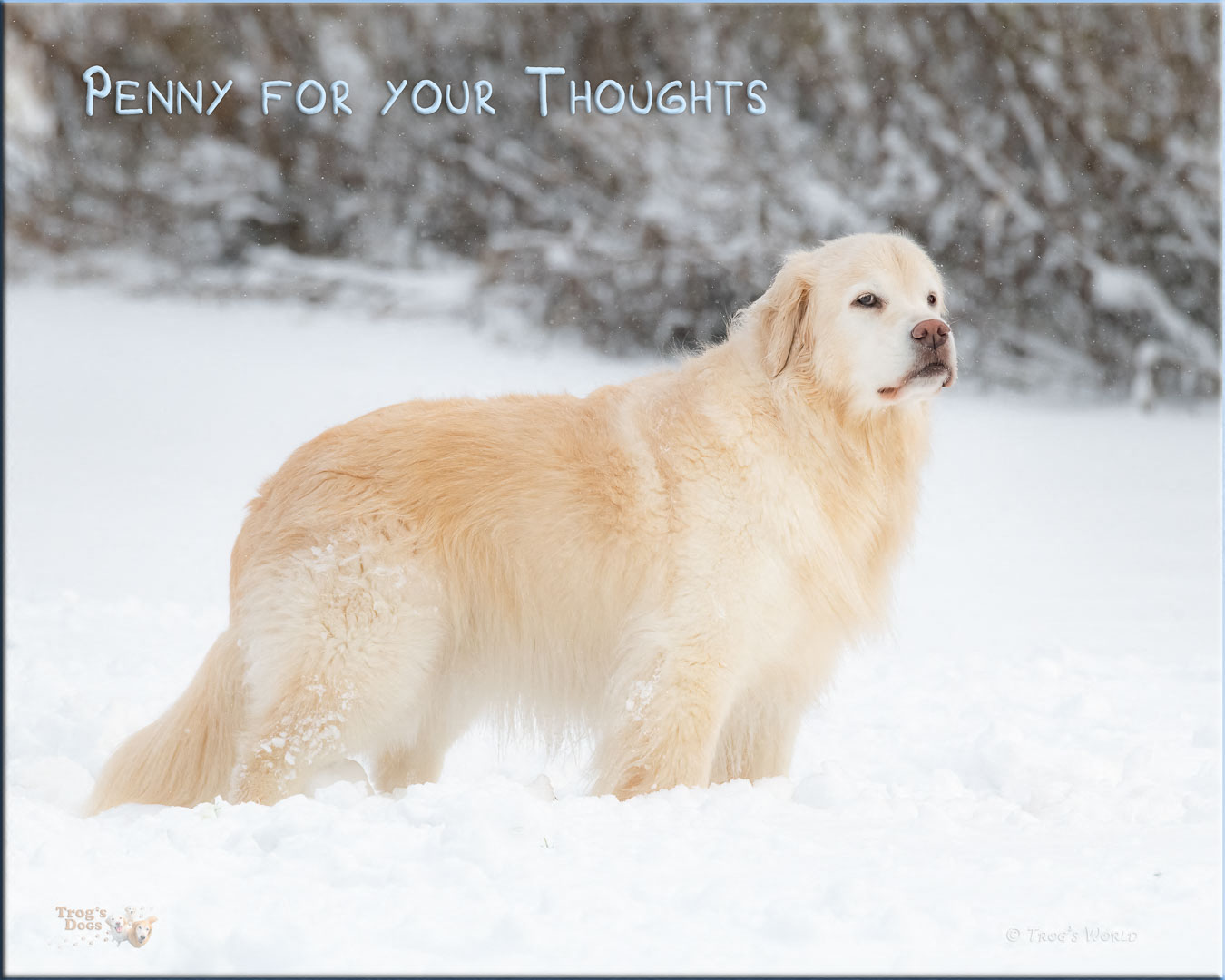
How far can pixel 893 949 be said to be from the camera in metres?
1.98

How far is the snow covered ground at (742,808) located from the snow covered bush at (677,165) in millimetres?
3653

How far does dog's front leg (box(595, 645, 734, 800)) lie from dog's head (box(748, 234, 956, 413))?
86 centimetres

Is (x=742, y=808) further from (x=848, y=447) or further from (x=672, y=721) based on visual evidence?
(x=848, y=447)

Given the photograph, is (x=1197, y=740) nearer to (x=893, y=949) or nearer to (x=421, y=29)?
(x=893, y=949)

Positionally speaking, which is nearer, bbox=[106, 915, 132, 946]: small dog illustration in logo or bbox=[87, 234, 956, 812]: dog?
bbox=[106, 915, 132, 946]: small dog illustration in logo

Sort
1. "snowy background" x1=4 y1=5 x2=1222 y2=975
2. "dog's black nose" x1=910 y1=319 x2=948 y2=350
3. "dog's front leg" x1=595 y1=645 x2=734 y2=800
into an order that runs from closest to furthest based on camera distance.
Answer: "dog's front leg" x1=595 y1=645 x2=734 y2=800
"dog's black nose" x1=910 y1=319 x2=948 y2=350
"snowy background" x1=4 y1=5 x2=1222 y2=975

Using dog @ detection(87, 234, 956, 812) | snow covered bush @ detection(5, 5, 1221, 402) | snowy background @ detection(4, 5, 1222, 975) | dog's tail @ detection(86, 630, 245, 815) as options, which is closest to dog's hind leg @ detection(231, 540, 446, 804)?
dog @ detection(87, 234, 956, 812)

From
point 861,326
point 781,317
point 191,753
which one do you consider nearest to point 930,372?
point 861,326

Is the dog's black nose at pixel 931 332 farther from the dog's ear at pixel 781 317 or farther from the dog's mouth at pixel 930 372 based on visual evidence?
the dog's ear at pixel 781 317

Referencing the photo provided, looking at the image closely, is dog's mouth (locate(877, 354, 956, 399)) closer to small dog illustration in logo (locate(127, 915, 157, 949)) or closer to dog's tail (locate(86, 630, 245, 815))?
dog's tail (locate(86, 630, 245, 815))

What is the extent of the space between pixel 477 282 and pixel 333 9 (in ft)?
11.2

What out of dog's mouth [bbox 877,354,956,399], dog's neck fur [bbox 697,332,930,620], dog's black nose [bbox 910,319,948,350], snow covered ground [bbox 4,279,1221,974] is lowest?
snow covered ground [bbox 4,279,1221,974]

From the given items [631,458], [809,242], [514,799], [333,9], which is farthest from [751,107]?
[333,9]

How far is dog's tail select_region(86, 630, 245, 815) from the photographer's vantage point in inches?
119
